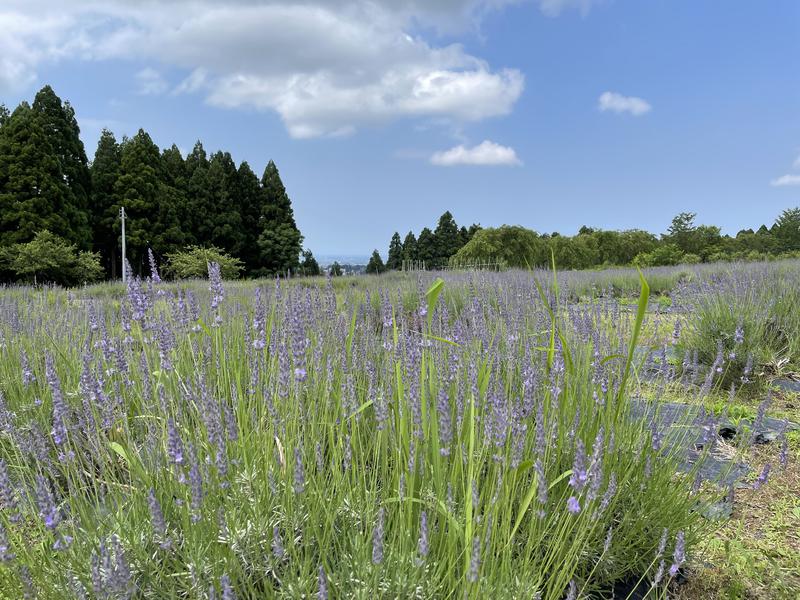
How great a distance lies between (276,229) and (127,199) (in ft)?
32.4

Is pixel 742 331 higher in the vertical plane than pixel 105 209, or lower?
lower

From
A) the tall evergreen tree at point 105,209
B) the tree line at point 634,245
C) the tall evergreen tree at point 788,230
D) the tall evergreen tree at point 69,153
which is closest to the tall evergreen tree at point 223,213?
the tall evergreen tree at point 105,209

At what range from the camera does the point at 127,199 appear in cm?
2884

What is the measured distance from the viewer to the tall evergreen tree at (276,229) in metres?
35.7

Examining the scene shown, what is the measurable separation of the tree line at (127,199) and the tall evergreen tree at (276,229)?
0.07 m

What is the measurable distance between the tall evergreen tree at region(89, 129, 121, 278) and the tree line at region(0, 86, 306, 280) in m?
0.06

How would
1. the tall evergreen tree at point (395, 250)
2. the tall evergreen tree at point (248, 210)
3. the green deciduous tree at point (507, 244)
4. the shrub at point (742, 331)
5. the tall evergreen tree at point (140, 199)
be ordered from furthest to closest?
the tall evergreen tree at point (395, 250) → the tall evergreen tree at point (248, 210) → the green deciduous tree at point (507, 244) → the tall evergreen tree at point (140, 199) → the shrub at point (742, 331)

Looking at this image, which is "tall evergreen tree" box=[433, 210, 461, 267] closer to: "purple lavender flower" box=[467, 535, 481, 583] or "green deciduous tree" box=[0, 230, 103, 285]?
"green deciduous tree" box=[0, 230, 103, 285]

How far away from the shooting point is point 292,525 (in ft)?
5.03

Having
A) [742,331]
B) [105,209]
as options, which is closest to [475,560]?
[742,331]

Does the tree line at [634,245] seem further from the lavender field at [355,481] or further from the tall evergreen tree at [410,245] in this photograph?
the lavender field at [355,481]

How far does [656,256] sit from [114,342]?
1651 inches

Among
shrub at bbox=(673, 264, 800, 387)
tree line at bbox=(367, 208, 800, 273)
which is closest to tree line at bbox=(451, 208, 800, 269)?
tree line at bbox=(367, 208, 800, 273)

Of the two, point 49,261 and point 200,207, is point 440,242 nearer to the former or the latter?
point 200,207
